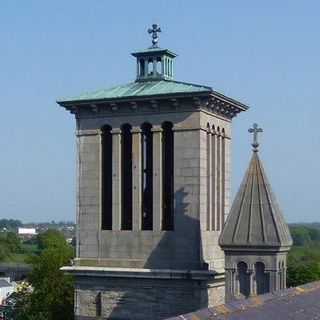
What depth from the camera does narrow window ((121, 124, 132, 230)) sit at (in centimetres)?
3033

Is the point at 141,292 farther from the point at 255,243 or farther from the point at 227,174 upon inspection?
Answer: the point at 227,174

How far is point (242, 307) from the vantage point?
15.0 meters

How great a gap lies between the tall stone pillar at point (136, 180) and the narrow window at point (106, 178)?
3.81 feet

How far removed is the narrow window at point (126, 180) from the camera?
3033 cm

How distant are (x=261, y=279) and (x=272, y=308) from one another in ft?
34.6

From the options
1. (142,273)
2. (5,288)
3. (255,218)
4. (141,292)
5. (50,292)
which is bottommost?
(5,288)

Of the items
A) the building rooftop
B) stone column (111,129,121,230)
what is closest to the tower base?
stone column (111,129,121,230)

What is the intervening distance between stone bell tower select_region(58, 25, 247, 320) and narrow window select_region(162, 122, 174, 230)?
0.11 ft

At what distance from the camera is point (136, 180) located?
29906 millimetres

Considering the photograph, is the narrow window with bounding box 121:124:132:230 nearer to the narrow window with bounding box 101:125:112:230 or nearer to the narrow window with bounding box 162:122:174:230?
the narrow window with bounding box 101:125:112:230

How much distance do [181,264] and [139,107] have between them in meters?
5.62

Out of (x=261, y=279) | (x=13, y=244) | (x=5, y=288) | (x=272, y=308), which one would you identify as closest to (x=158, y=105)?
(x=261, y=279)

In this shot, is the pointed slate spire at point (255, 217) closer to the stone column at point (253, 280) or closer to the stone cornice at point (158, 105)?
the stone column at point (253, 280)

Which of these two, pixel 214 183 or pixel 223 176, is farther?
pixel 223 176
